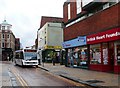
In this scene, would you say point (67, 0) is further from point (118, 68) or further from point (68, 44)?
point (118, 68)

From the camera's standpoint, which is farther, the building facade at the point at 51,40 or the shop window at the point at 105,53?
the building facade at the point at 51,40

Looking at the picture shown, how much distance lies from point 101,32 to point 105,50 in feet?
5.57

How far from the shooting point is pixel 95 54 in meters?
27.7

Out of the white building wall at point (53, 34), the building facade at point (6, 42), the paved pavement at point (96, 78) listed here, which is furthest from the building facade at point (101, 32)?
the building facade at point (6, 42)

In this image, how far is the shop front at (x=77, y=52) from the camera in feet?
101

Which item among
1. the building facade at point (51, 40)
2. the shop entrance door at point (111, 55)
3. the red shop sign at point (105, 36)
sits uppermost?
the building facade at point (51, 40)

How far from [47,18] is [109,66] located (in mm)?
49753

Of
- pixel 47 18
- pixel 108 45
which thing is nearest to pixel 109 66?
pixel 108 45

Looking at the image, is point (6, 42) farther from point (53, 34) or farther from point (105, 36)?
point (105, 36)

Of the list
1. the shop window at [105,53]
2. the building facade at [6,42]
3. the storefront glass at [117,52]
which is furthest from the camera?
the building facade at [6,42]

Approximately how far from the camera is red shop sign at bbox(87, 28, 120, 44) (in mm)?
22578

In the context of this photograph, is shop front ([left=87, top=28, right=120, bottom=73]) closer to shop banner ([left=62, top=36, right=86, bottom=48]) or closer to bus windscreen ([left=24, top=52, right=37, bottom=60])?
shop banner ([left=62, top=36, right=86, bottom=48])

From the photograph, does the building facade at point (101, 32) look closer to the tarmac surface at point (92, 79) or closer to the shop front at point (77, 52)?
the shop front at point (77, 52)

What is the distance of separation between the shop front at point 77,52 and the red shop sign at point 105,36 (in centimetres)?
206
